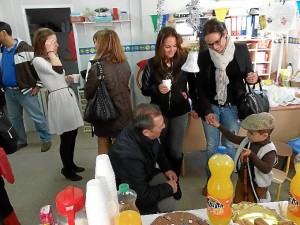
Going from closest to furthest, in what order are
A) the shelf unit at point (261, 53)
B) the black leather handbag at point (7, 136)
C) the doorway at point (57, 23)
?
the black leather handbag at point (7, 136)
the doorway at point (57, 23)
the shelf unit at point (261, 53)

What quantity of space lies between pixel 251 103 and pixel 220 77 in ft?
1.00

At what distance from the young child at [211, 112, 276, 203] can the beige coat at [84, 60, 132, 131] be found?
117cm

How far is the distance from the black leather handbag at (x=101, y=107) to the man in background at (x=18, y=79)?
142cm

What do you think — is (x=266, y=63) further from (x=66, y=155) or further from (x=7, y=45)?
(x=7, y=45)

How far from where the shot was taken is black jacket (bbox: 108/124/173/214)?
1447mm

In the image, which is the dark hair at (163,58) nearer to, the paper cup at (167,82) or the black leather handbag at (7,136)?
the paper cup at (167,82)

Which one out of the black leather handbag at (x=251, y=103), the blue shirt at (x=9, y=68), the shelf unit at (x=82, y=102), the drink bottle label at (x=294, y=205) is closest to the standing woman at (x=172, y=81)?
the black leather handbag at (x=251, y=103)

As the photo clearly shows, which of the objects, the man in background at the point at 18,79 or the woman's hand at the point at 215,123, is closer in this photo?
the woman's hand at the point at 215,123

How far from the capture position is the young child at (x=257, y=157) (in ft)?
5.00

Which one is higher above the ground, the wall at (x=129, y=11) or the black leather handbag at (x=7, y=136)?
the wall at (x=129, y=11)

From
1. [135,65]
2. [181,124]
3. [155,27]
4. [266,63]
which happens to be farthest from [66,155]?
[266,63]

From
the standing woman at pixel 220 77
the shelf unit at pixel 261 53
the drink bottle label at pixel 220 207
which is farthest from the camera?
the shelf unit at pixel 261 53

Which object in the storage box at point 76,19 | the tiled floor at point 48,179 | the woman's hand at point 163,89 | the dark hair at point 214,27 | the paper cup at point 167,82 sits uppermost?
the storage box at point 76,19

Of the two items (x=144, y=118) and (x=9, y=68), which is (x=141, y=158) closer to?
(x=144, y=118)
